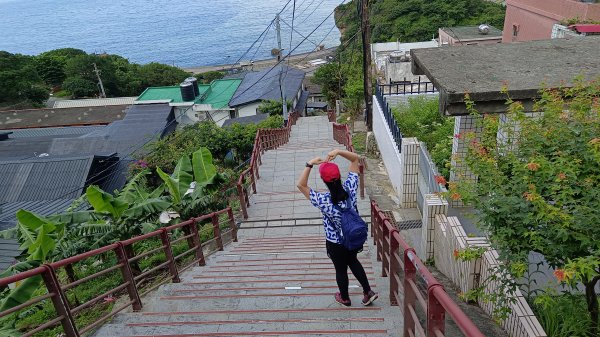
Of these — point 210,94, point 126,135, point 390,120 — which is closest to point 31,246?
point 390,120

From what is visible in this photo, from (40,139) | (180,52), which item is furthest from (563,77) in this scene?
(180,52)

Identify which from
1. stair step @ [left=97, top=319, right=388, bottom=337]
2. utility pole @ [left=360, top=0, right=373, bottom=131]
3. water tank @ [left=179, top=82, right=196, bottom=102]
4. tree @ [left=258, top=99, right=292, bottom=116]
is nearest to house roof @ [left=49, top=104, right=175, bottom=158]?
water tank @ [left=179, top=82, right=196, bottom=102]

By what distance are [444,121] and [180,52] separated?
95763 mm

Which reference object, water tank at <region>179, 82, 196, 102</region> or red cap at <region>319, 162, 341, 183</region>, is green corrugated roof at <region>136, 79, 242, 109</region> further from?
red cap at <region>319, 162, 341, 183</region>

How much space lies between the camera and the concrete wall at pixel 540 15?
16922 millimetres

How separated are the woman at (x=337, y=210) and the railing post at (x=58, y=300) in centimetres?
242

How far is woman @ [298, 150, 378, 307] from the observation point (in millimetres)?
3916

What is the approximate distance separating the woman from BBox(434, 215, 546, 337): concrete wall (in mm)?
1313

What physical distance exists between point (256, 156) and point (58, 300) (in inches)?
332

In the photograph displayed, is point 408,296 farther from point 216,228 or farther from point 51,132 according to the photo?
point 51,132

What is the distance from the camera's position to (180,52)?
9825 cm

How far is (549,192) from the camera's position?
3.54 meters

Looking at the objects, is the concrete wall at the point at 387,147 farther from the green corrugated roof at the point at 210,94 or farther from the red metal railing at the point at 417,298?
the green corrugated roof at the point at 210,94

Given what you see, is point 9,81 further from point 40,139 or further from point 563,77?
point 563,77
